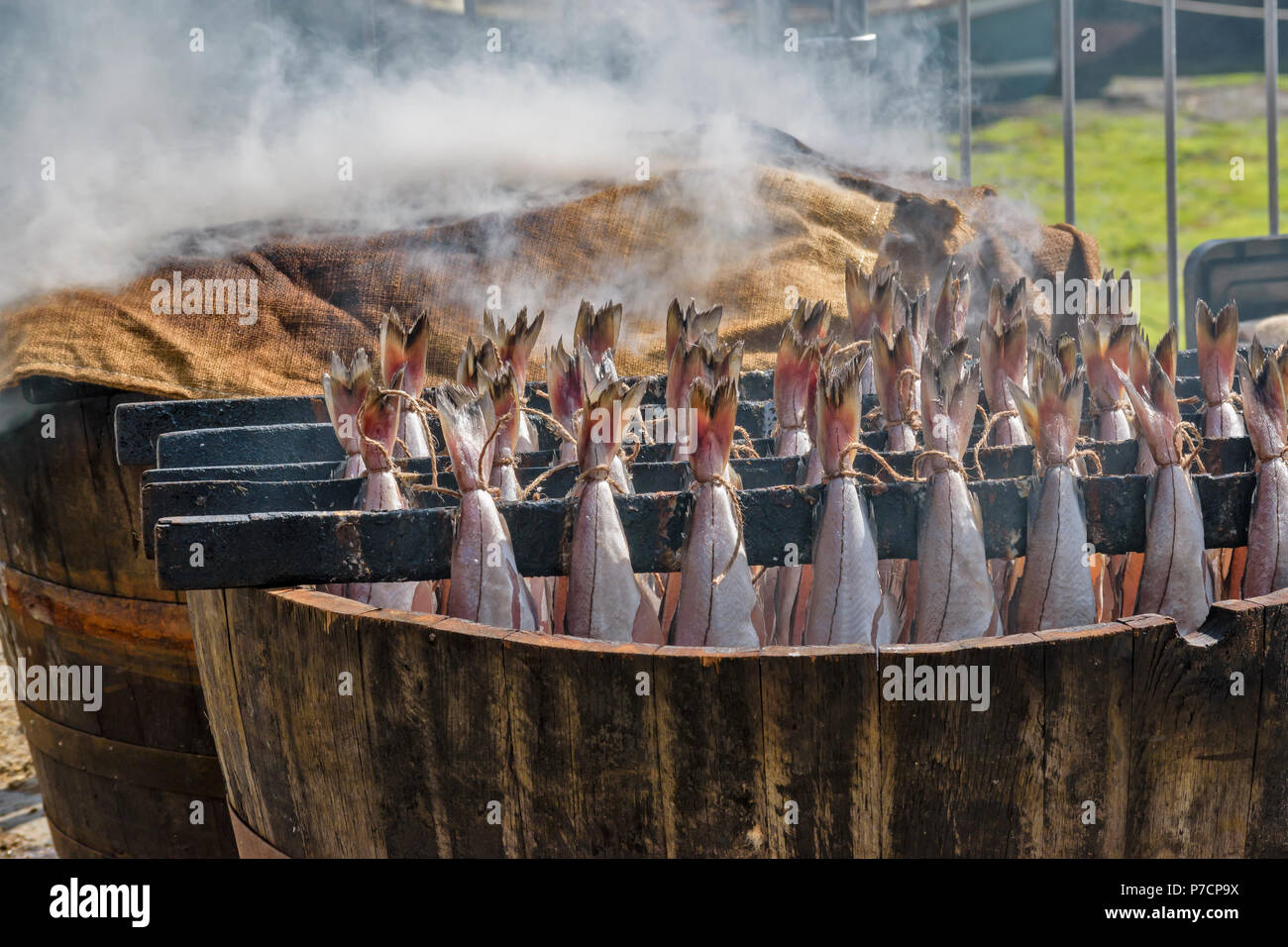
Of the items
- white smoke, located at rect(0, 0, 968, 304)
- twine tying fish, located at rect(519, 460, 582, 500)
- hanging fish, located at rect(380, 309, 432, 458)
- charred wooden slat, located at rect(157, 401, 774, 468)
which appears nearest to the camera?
twine tying fish, located at rect(519, 460, 582, 500)

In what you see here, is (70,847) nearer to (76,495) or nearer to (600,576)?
(76,495)

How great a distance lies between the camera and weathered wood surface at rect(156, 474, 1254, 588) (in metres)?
1.78

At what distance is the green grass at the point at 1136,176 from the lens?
1177 cm

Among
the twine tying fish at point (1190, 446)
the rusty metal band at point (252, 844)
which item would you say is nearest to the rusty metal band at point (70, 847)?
the rusty metal band at point (252, 844)

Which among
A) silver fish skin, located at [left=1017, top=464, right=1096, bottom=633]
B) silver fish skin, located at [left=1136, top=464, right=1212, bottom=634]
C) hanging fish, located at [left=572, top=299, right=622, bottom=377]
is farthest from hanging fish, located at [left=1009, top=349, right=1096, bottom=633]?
hanging fish, located at [left=572, top=299, right=622, bottom=377]

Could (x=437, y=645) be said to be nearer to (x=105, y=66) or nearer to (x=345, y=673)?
(x=345, y=673)

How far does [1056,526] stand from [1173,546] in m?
0.18

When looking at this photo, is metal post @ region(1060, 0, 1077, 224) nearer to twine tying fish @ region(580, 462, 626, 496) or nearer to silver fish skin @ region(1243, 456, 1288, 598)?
silver fish skin @ region(1243, 456, 1288, 598)

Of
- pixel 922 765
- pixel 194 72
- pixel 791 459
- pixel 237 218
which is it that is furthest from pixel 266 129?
pixel 922 765

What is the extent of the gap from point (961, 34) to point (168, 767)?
4.31 meters

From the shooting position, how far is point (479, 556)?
1.82 metres

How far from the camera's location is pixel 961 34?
525cm

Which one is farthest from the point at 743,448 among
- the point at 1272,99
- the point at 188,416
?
the point at 1272,99

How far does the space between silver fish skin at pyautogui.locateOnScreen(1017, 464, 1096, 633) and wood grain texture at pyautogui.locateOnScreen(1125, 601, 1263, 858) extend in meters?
0.25
